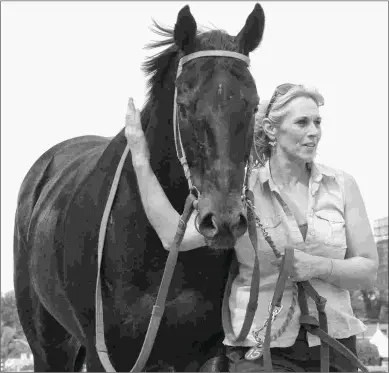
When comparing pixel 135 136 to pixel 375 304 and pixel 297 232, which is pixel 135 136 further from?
pixel 375 304

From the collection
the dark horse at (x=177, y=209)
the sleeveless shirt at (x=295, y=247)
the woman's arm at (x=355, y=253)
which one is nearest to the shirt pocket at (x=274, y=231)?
the sleeveless shirt at (x=295, y=247)

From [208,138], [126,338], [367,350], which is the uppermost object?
[208,138]

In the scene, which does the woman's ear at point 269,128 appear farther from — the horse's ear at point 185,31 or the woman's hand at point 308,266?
the woman's hand at point 308,266

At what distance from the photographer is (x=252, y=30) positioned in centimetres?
384

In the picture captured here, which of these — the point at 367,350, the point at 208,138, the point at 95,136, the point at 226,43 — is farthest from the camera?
the point at 367,350

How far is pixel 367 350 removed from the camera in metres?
21.7

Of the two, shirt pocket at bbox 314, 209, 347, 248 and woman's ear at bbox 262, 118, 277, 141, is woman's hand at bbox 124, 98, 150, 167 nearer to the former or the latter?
woman's ear at bbox 262, 118, 277, 141

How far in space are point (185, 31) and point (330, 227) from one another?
108 centimetres

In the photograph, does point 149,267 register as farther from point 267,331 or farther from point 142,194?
point 267,331

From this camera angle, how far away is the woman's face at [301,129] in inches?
148

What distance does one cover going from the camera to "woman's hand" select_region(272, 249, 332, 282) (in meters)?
3.51

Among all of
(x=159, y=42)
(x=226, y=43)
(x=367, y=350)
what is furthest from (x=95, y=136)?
(x=367, y=350)

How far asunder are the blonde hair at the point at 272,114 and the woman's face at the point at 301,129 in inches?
0.9

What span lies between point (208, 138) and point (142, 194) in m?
0.55
